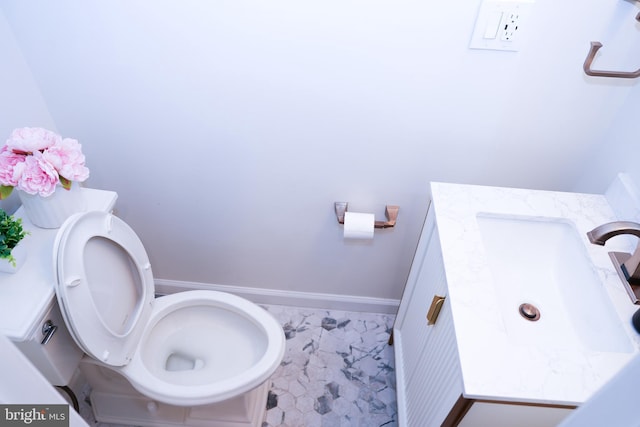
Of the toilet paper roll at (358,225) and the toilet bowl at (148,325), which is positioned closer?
the toilet bowl at (148,325)

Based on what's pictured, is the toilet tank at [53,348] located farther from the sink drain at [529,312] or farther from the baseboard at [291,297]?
the sink drain at [529,312]

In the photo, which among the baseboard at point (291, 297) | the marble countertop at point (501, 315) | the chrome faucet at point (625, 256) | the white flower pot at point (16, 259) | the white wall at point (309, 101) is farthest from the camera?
the baseboard at point (291, 297)

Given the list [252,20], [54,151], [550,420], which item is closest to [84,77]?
[54,151]

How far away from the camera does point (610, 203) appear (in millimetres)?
1187

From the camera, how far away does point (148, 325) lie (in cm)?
133

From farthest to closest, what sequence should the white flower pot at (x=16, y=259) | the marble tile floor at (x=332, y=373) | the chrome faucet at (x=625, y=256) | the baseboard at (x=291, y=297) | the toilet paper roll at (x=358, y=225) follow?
the baseboard at (x=291, y=297)
the marble tile floor at (x=332, y=373)
the toilet paper roll at (x=358, y=225)
the white flower pot at (x=16, y=259)
the chrome faucet at (x=625, y=256)

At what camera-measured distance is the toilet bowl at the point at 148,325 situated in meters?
1.03

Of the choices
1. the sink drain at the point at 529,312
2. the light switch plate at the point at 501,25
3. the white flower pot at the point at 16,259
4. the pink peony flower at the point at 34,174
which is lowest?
the sink drain at the point at 529,312

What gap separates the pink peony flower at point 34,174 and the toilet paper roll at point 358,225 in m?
0.88

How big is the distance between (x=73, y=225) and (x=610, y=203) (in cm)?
148

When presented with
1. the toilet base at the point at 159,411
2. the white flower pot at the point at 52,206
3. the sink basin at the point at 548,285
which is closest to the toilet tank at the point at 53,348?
the white flower pot at the point at 52,206

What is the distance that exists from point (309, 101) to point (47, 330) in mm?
941

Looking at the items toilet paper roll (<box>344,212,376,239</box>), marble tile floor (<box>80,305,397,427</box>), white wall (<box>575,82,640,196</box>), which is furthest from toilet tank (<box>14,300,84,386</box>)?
white wall (<box>575,82,640,196</box>)

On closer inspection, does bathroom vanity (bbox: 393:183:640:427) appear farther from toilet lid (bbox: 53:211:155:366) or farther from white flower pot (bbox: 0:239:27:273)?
white flower pot (bbox: 0:239:27:273)
